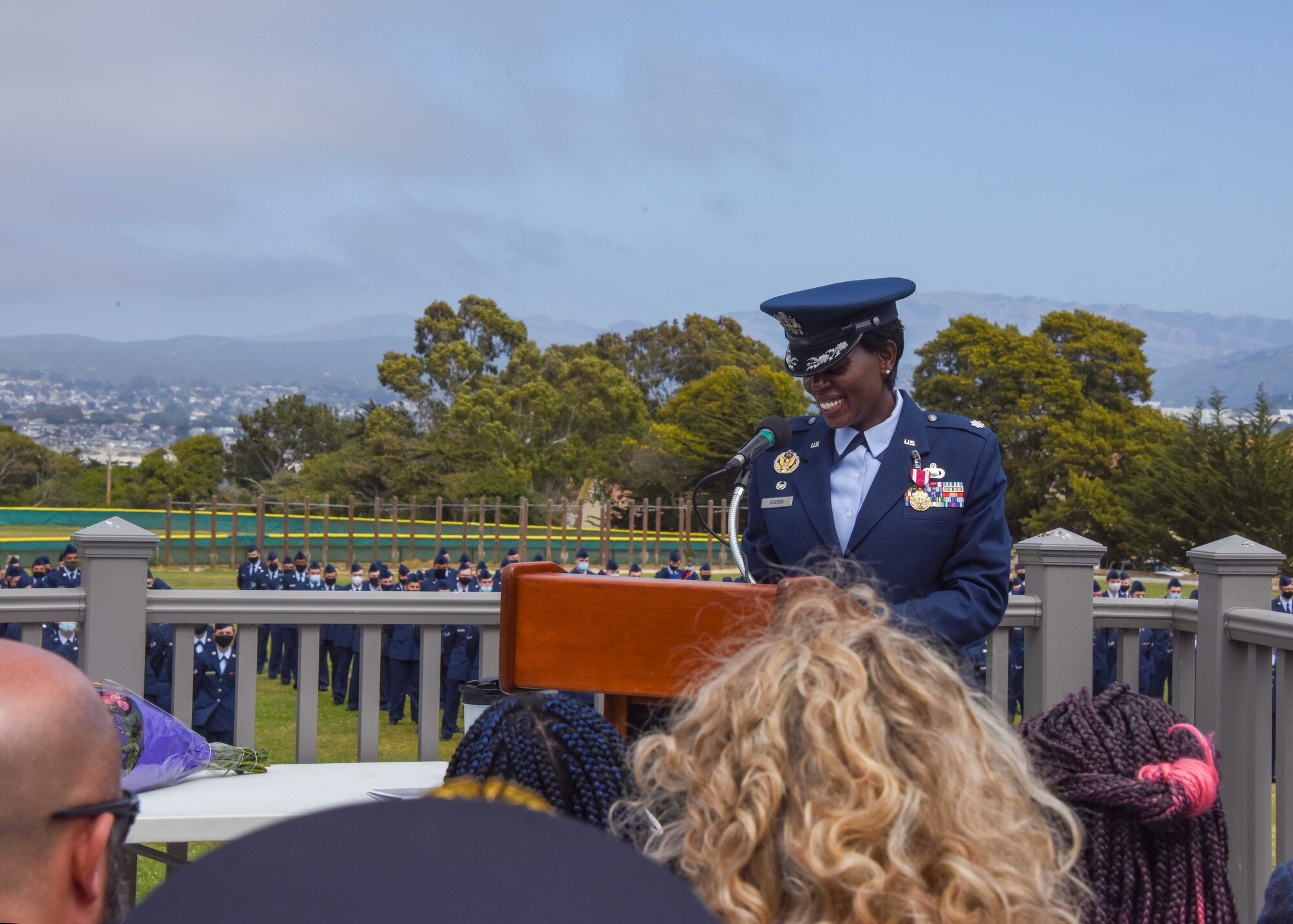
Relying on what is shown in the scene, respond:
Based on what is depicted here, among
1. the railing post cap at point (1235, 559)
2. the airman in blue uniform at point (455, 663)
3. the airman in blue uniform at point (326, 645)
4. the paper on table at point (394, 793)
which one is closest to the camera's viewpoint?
the paper on table at point (394, 793)

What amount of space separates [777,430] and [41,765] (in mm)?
1990

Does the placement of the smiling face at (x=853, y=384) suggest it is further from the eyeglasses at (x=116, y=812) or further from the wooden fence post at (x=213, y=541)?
the wooden fence post at (x=213, y=541)

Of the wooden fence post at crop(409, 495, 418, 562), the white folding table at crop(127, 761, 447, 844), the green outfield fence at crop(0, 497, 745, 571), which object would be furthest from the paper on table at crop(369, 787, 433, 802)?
the wooden fence post at crop(409, 495, 418, 562)

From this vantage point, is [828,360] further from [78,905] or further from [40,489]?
[40,489]

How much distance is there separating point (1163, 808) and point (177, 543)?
4273 centimetres

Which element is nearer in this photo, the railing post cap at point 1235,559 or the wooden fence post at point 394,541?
the railing post cap at point 1235,559

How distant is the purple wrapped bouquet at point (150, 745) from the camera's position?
2.77 meters

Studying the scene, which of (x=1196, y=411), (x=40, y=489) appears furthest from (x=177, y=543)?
(x=1196, y=411)

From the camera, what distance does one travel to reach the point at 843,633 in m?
1.12

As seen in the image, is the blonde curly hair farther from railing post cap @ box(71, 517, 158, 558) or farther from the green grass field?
the green grass field

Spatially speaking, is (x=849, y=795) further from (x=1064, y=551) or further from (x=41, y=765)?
(x=1064, y=551)

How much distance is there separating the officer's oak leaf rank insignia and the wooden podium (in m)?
0.75

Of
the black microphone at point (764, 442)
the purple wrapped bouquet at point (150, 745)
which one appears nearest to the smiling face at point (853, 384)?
the black microphone at point (764, 442)

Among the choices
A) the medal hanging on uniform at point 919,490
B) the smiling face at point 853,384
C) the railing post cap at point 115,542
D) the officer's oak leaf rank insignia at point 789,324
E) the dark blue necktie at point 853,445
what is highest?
the officer's oak leaf rank insignia at point 789,324
